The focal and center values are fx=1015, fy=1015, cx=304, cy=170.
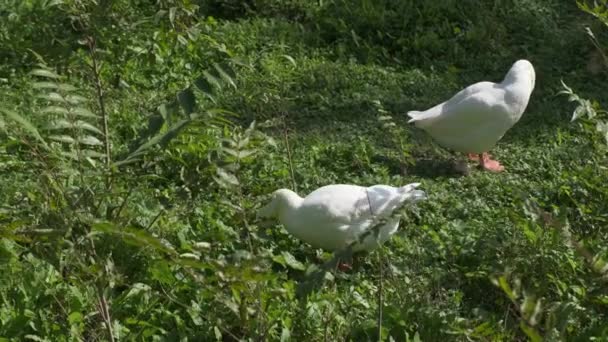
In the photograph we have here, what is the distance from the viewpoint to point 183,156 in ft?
19.6

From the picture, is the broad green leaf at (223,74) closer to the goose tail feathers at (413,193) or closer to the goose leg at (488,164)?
the goose tail feathers at (413,193)

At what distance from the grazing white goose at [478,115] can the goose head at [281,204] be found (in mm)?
1486

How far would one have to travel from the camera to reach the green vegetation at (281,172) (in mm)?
3711

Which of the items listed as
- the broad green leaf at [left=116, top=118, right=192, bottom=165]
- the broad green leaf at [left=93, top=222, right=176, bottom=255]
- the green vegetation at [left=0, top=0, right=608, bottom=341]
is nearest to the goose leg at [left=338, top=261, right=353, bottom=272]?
the green vegetation at [left=0, top=0, right=608, bottom=341]

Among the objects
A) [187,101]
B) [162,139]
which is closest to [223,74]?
[187,101]

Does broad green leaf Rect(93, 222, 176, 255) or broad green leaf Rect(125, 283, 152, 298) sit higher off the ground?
broad green leaf Rect(93, 222, 176, 255)

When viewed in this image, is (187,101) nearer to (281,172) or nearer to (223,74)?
(223,74)

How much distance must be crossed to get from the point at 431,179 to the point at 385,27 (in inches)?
89.3

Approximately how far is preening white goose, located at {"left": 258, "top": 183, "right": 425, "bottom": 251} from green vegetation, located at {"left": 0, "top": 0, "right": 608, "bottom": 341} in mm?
150

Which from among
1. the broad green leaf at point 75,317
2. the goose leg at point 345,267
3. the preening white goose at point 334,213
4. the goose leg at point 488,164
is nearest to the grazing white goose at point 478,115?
the goose leg at point 488,164

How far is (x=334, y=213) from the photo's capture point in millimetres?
4926

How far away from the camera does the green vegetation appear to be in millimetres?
3711

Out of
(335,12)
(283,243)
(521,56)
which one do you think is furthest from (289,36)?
(283,243)

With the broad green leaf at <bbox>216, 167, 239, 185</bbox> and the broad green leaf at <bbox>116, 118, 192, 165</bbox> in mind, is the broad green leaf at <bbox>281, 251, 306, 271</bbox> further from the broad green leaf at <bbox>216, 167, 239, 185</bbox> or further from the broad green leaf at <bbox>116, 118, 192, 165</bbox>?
the broad green leaf at <bbox>116, 118, 192, 165</bbox>
